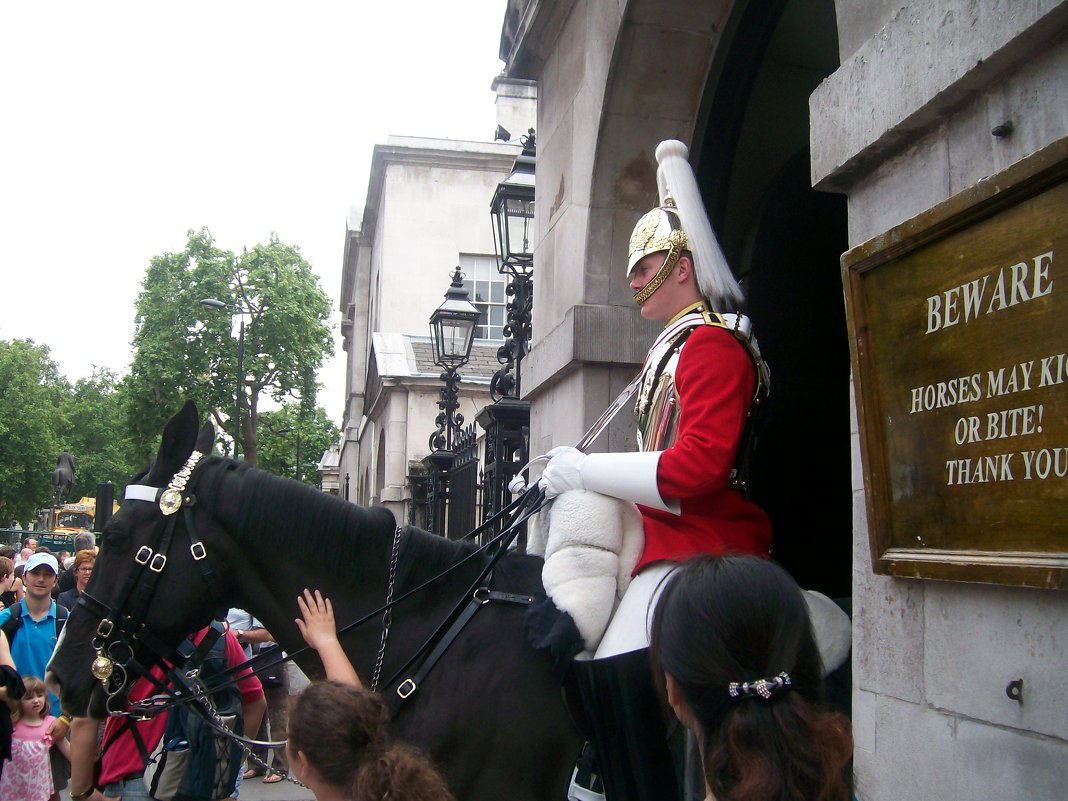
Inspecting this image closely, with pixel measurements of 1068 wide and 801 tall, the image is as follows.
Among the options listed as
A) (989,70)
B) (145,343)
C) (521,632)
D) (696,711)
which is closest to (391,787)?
(696,711)

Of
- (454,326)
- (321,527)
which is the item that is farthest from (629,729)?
(454,326)

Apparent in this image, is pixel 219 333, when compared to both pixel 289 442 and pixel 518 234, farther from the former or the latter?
pixel 518 234

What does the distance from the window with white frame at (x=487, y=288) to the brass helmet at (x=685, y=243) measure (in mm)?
24571

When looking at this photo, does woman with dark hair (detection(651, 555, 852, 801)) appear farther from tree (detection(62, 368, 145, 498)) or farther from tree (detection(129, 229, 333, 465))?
tree (detection(62, 368, 145, 498))

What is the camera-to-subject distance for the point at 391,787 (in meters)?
2.27

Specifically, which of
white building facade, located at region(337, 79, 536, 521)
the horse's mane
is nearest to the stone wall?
the horse's mane

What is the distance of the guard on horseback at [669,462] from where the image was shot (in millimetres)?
3396

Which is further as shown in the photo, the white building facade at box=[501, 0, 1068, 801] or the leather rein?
the leather rein

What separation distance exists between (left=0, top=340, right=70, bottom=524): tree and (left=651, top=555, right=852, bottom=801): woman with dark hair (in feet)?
201

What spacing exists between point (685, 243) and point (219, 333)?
45.0 meters

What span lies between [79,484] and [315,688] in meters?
83.8

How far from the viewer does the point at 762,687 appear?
1.83 meters

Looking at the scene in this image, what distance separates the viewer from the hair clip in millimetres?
1825

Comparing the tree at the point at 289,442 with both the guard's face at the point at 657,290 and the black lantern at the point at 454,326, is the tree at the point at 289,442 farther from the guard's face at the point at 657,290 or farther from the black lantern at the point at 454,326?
the guard's face at the point at 657,290
